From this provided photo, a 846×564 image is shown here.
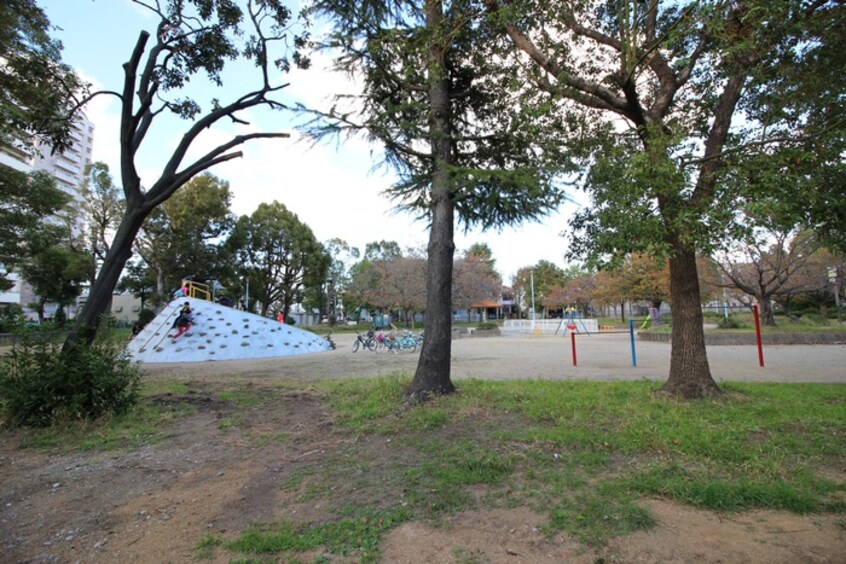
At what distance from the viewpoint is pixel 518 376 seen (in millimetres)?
9648

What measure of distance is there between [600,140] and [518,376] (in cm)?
513

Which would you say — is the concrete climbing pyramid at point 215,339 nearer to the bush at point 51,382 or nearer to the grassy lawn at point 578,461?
the bush at point 51,382

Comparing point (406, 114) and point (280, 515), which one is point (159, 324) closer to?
point (406, 114)

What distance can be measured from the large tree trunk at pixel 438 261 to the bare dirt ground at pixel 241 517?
188 centimetres

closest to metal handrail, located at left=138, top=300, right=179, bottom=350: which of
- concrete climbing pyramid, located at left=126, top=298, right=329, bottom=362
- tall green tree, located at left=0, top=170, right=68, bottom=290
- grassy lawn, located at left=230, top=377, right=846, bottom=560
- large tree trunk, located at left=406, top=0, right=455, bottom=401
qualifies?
concrete climbing pyramid, located at left=126, top=298, right=329, bottom=362

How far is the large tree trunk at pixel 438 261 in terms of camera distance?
21.9 feet

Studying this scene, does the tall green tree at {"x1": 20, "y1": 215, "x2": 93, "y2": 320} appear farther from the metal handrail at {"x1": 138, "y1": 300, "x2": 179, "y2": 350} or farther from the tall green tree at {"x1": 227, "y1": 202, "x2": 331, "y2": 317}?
the metal handrail at {"x1": 138, "y1": 300, "x2": 179, "y2": 350}

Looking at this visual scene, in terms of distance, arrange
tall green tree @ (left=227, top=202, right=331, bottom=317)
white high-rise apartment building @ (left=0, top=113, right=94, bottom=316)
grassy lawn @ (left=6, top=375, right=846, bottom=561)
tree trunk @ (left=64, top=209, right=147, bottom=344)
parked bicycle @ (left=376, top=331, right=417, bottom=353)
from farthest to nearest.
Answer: white high-rise apartment building @ (left=0, top=113, right=94, bottom=316) < tall green tree @ (left=227, top=202, right=331, bottom=317) < parked bicycle @ (left=376, top=331, right=417, bottom=353) < tree trunk @ (left=64, top=209, right=147, bottom=344) < grassy lawn @ (left=6, top=375, right=846, bottom=561)

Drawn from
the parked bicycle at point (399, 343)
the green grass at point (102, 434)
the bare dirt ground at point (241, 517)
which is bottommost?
the bare dirt ground at point (241, 517)

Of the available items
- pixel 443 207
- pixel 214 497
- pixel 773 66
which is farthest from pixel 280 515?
pixel 773 66

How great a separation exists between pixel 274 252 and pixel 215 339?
87.6 feet

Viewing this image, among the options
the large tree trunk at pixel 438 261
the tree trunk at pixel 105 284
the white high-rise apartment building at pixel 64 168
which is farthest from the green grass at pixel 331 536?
the white high-rise apartment building at pixel 64 168

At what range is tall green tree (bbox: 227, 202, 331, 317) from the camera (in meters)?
41.2

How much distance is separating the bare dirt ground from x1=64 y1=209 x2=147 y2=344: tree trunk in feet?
4.85
